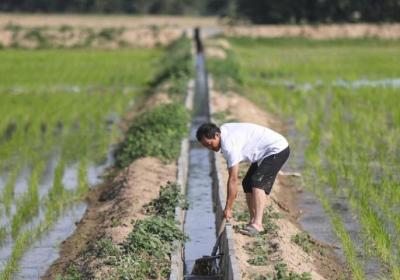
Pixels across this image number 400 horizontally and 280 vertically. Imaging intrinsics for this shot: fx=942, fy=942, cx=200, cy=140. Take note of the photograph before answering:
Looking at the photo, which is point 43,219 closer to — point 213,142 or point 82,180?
point 82,180

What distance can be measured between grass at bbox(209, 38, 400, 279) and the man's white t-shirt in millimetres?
1169

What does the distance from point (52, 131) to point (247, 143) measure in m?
9.64

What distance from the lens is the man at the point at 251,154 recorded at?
775cm

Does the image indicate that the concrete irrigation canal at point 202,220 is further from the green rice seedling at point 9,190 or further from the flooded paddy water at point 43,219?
the green rice seedling at point 9,190

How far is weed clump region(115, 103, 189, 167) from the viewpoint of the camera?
12.9 m

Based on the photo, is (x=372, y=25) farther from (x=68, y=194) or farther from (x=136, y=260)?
(x=136, y=260)

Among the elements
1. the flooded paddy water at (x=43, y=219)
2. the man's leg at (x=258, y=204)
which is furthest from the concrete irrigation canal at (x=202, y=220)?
the flooded paddy water at (x=43, y=219)

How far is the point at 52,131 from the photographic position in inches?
674

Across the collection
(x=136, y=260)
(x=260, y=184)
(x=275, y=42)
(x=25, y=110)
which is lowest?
(x=136, y=260)

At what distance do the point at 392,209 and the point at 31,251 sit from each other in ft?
12.5

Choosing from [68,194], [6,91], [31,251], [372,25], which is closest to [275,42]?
[372,25]

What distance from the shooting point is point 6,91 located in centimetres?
2327

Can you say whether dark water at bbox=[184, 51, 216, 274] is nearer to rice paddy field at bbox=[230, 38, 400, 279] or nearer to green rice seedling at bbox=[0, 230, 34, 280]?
rice paddy field at bbox=[230, 38, 400, 279]

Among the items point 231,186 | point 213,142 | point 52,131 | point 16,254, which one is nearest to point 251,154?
point 231,186
